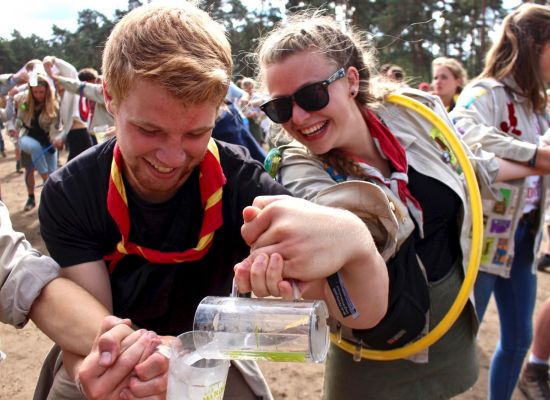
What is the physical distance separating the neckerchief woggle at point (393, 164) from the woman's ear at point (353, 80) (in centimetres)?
10

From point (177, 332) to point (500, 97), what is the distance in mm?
2258

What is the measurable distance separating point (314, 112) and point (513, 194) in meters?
1.45

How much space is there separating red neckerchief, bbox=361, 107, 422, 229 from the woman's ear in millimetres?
96

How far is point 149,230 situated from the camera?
1.67 m

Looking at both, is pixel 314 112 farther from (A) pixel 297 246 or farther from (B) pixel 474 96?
(B) pixel 474 96

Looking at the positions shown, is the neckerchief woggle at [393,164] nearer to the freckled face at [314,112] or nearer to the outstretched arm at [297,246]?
the freckled face at [314,112]

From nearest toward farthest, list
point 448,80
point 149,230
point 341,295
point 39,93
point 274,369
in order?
point 341,295, point 149,230, point 274,369, point 448,80, point 39,93

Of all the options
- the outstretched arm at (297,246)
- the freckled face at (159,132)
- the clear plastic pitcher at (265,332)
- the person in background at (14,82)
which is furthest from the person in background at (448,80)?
the person in background at (14,82)

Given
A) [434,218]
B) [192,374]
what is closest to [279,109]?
[434,218]

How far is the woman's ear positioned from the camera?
211 centimetres

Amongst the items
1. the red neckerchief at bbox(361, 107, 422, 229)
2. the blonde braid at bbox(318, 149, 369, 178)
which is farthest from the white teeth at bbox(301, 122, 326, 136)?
the red neckerchief at bbox(361, 107, 422, 229)

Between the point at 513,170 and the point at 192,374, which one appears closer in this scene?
the point at 192,374

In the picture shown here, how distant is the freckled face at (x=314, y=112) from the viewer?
197 centimetres

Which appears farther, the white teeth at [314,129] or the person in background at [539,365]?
the person in background at [539,365]
